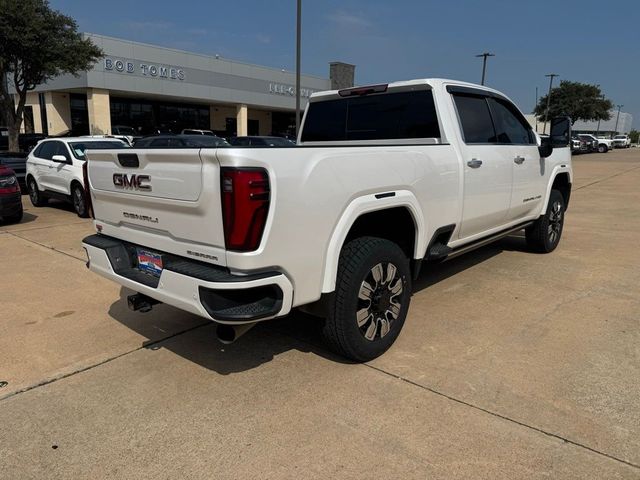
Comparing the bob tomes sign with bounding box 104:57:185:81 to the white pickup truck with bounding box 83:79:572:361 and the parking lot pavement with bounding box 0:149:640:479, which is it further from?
the white pickup truck with bounding box 83:79:572:361

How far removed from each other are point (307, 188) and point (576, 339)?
2634mm

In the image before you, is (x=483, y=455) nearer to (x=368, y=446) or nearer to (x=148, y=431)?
(x=368, y=446)

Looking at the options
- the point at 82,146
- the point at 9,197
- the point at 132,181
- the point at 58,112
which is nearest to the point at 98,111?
the point at 58,112

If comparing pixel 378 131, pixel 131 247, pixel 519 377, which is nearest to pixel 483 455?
pixel 519 377

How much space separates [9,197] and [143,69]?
27.8 metres

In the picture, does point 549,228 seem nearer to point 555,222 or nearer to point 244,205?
point 555,222

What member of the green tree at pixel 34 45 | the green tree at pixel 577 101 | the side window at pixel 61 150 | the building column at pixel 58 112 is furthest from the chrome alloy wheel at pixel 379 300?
the green tree at pixel 577 101

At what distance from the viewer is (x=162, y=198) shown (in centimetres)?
306

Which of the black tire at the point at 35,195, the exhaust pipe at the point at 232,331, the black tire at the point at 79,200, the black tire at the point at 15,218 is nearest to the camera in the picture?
the exhaust pipe at the point at 232,331

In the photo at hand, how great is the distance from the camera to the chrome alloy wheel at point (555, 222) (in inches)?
265

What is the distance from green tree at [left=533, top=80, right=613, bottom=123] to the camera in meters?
66.8

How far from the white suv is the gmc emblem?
6701 millimetres

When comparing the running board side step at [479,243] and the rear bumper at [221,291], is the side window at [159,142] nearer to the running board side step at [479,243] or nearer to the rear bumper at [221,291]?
the running board side step at [479,243]

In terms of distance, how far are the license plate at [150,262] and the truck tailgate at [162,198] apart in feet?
0.20
